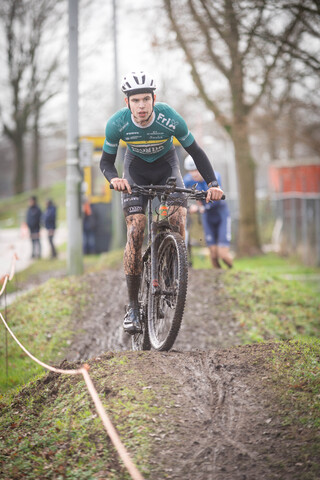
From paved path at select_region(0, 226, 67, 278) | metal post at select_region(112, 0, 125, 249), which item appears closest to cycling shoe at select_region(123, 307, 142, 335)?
paved path at select_region(0, 226, 67, 278)

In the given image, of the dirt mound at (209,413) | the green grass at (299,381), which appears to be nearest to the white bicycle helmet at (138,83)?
the dirt mound at (209,413)

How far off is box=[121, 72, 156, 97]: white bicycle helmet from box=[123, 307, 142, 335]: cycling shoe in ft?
6.22

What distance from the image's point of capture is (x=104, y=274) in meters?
11.4

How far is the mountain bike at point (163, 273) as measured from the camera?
5.35 metres

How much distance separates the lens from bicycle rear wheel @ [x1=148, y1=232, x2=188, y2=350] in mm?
5289

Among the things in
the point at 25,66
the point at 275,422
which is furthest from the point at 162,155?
the point at 25,66

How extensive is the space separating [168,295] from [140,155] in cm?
127

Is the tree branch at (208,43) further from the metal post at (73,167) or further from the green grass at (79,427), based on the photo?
the green grass at (79,427)

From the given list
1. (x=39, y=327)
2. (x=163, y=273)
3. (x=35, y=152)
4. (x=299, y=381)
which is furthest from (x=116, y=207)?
(x=35, y=152)

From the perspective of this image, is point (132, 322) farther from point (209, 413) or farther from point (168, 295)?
point (209, 413)

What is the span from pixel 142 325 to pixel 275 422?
2163mm

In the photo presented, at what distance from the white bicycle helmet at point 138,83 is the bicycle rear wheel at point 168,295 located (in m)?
1.21

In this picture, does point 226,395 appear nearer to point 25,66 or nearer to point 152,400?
point 152,400

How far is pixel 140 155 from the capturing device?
19.4 feet
